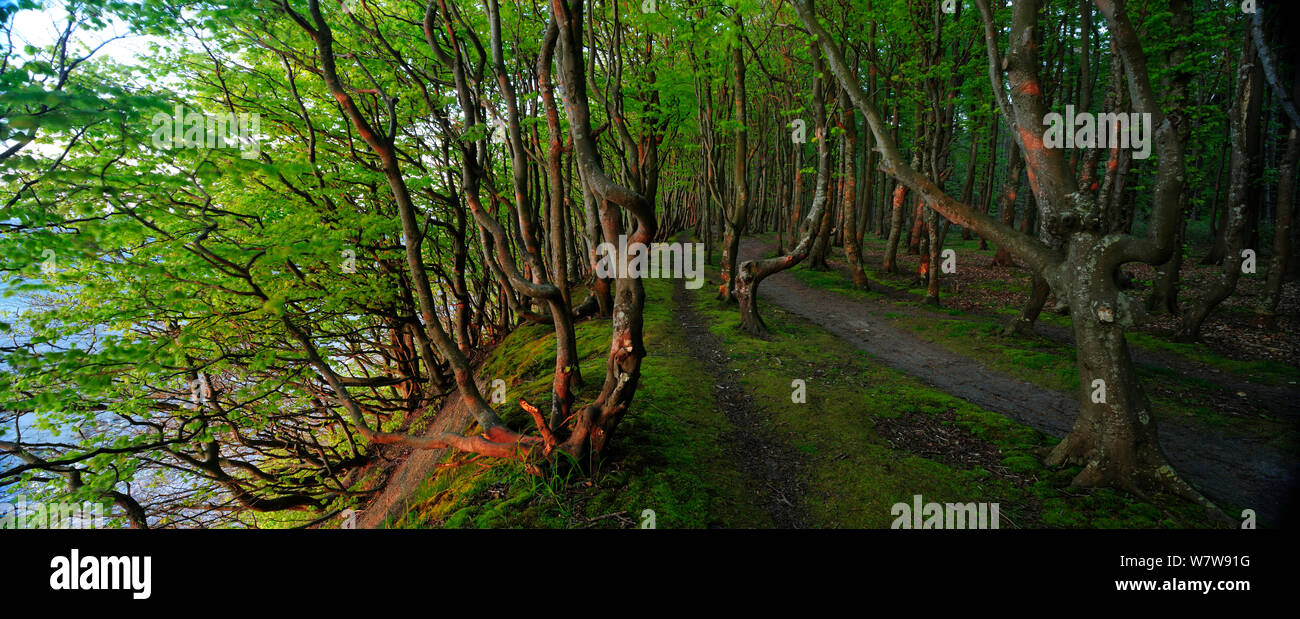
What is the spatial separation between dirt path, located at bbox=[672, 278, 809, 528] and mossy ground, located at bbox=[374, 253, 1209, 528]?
0.37ft

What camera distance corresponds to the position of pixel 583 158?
12.9 ft

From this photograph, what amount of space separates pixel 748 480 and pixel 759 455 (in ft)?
2.03

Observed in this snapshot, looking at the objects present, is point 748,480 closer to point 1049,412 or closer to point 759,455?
point 759,455

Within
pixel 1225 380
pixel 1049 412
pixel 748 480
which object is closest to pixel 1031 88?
pixel 1049 412

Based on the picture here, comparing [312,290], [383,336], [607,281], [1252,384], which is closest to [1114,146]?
[1252,384]

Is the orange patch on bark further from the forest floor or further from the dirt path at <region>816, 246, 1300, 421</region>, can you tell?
the dirt path at <region>816, 246, 1300, 421</region>

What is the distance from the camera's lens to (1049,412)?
6652 millimetres

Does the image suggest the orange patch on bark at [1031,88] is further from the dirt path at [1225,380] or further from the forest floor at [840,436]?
the dirt path at [1225,380]

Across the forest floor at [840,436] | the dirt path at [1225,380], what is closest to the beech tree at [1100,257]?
the forest floor at [840,436]

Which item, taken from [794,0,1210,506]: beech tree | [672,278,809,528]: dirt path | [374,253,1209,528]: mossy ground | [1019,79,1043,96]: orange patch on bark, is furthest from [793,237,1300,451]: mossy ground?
[672,278,809,528]: dirt path

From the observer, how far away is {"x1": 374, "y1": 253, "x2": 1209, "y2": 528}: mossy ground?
386 cm

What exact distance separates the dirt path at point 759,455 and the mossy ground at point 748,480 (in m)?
0.11
